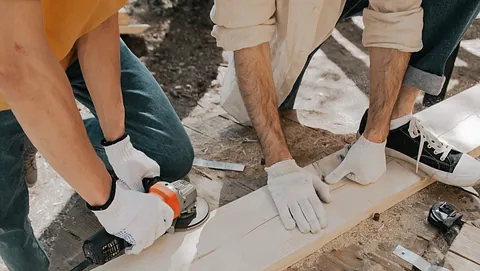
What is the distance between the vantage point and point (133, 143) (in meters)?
1.87

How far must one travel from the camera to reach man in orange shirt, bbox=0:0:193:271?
1061 mm

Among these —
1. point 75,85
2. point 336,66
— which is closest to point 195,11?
point 336,66

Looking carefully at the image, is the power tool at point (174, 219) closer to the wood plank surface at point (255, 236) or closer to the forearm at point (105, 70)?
the wood plank surface at point (255, 236)

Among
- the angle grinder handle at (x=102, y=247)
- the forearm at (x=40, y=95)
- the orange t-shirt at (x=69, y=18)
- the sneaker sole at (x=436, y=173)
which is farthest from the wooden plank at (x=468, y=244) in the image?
the orange t-shirt at (x=69, y=18)

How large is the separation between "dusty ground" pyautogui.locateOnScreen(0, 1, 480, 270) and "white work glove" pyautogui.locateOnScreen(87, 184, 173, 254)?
423 millimetres

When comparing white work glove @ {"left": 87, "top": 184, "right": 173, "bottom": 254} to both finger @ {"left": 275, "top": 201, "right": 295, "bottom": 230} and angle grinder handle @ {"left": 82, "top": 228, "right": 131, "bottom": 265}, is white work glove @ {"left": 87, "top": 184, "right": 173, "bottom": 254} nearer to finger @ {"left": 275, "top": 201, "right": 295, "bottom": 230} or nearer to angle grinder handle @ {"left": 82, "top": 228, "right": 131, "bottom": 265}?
angle grinder handle @ {"left": 82, "top": 228, "right": 131, "bottom": 265}

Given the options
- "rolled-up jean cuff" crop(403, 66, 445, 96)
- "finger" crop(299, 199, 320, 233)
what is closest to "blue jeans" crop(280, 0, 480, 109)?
"rolled-up jean cuff" crop(403, 66, 445, 96)

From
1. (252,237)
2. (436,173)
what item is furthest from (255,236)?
(436,173)

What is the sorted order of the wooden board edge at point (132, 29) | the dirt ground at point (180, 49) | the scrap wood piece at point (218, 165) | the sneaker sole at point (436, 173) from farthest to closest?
the wooden board edge at point (132, 29) → the dirt ground at point (180, 49) → the scrap wood piece at point (218, 165) → the sneaker sole at point (436, 173)

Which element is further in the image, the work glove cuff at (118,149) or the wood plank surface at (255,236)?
the work glove cuff at (118,149)

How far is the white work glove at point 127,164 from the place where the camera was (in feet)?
5.10

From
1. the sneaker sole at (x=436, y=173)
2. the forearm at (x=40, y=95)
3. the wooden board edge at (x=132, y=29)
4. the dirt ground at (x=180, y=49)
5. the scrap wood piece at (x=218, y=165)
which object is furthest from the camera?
the wooden board edge at (x=132, y=29)

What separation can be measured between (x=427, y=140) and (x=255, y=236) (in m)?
0.75

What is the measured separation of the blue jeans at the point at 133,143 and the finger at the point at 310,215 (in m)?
0.50
